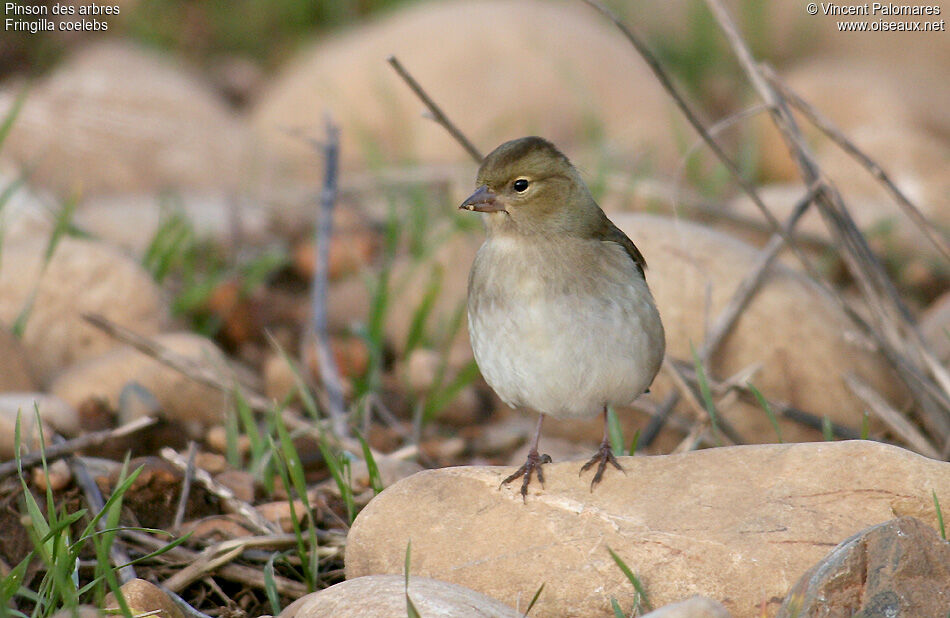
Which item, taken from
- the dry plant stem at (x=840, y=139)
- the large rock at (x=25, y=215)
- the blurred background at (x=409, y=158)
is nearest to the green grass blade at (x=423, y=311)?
the blurred background at (x=409, y=158)

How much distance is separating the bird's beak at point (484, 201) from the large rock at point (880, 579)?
151 cm

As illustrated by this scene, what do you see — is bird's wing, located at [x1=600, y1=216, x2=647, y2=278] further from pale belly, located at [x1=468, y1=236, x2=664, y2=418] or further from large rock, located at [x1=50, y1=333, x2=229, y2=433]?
large rock, located at [x1=50, y1=333, x2=229, y2=433]

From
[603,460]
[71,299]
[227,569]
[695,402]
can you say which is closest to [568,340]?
[603,460]

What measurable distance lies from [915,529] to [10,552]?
8.35ft

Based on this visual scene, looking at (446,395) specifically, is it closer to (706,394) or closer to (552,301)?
(706,394)

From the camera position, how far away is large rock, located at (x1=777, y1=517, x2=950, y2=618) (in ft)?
8.77

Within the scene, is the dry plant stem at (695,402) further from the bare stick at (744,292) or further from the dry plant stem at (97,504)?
the dry plant stem at (97,504)

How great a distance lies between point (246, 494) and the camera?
158 inches

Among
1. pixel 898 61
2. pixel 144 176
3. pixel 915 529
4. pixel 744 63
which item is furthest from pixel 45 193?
pixel 898 61

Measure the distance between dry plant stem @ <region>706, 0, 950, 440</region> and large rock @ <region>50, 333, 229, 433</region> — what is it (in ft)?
7.86

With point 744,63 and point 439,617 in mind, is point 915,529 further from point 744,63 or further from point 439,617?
point 744,63

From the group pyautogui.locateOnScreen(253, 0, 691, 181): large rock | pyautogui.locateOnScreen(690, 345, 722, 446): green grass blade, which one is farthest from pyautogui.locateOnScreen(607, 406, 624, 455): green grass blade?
pyautogui.locateOnScreen(253, 0, 691, 181): large rock

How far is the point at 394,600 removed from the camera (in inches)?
109

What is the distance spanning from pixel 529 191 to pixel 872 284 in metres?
1.68
